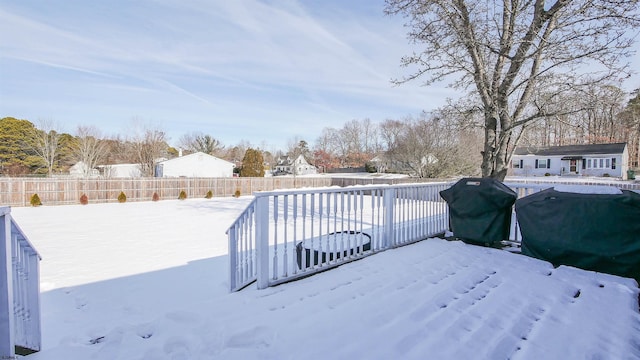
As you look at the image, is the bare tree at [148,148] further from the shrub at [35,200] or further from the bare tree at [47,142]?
the shrub at [35,200]

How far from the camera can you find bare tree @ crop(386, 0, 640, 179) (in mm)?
5832

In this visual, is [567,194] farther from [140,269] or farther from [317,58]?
[317,58]

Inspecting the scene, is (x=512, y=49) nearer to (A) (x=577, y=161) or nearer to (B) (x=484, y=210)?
(B) (x=484, y=210)

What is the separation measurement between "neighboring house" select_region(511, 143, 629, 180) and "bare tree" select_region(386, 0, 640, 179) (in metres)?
19.7

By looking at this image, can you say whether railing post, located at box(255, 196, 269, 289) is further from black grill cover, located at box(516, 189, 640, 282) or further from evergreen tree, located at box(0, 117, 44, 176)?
evergreen tree, located at box(0, 117, 44, 176)

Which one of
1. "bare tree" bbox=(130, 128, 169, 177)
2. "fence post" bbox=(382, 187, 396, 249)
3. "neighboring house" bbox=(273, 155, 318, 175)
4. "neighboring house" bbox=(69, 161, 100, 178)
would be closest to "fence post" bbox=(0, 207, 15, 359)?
"fence post" bbox=(382, 187, 396, 249)

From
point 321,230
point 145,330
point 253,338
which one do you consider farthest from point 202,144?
point 253,338

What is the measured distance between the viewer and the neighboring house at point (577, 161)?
84.1 ft

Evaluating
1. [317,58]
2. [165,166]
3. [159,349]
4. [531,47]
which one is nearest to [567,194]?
[159,349]

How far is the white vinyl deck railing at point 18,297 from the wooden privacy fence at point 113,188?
15.5 meters

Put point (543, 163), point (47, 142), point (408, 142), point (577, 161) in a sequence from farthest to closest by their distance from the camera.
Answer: point (543, 163) < point (577, 161) < point (47, 142) < point (408, 142)

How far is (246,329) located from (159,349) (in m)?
0.53

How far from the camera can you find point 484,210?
169 inches

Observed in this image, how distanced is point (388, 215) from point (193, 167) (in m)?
23.8
